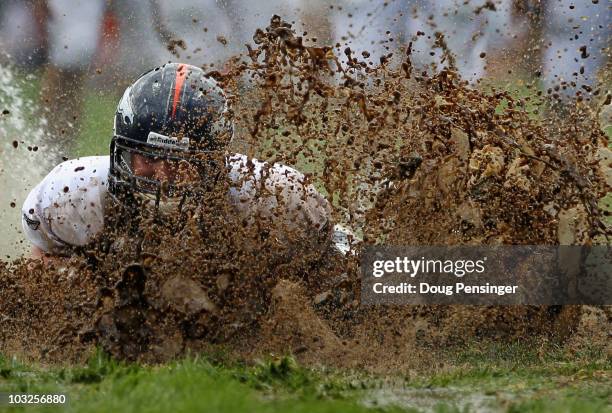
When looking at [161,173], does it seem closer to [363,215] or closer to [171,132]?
[171,132]

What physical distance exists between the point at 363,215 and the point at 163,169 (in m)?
1.44

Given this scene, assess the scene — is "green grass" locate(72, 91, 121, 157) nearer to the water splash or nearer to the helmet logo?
the water splash

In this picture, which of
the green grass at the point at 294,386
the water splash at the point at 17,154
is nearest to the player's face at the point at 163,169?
the green grass at the point at 294,386

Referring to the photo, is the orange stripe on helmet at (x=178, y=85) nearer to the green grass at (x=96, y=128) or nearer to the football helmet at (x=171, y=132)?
the football helmet at (x=171, y=132)

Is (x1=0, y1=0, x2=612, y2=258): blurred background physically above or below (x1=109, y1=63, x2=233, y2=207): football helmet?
above

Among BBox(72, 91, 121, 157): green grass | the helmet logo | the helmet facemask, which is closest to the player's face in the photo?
the helmet facemask

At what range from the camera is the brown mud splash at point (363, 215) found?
6.29 m

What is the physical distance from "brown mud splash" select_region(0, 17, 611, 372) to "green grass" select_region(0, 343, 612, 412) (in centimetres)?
67

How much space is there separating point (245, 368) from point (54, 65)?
9251 millimetres

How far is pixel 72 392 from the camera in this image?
4.66 meters

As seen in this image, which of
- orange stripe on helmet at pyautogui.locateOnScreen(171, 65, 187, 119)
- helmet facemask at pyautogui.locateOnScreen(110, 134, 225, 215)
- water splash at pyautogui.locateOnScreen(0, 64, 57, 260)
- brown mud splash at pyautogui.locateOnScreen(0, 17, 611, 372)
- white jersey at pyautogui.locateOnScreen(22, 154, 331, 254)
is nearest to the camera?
brown mud splash at pyautogui.locateOnScreen(0, 17, 611, 372)

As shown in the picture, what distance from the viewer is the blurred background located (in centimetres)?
1170

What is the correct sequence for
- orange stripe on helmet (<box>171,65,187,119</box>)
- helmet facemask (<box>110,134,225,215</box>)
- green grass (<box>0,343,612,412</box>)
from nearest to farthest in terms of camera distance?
green grass (<box>0,343,612,412</box>)
helmet facemask (<box>110,134,225,215</box>)
orange stripe on helmet (<box>171,65,187,119</box>)

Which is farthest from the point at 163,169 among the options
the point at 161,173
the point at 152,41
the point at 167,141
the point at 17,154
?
the point at 152,41
